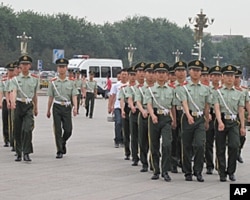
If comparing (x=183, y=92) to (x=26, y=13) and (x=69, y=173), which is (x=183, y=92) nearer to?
(x=69, y=173)

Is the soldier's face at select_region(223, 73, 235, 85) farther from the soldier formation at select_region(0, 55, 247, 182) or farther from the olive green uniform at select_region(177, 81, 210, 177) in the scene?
the olive green uniform at select_region(177, 81, 210, 177)

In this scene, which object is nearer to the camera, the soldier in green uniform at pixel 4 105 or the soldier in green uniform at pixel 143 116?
the soldier in green uniform at pixel 143 116

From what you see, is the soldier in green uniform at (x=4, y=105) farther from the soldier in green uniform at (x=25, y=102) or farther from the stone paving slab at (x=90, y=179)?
the soldier in green uniform at (x=25, y=102)

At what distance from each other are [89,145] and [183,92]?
5.54 meters

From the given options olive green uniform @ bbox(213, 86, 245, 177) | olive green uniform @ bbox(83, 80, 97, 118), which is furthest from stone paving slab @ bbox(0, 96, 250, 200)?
olive green uniform @ bbox(83, 80, 97, 118)

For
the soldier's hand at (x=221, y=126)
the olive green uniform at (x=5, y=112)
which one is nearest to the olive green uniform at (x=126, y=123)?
the olive green uniform at (x=5, y=112)

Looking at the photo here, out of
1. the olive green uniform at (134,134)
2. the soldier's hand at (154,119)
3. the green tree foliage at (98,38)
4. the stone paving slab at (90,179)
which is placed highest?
the green tree foliage at (98,38)

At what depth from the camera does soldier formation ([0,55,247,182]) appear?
1065 cm

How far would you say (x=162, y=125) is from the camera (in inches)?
421

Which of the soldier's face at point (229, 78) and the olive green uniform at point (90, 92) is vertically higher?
the soldier's face at point (229, 78)

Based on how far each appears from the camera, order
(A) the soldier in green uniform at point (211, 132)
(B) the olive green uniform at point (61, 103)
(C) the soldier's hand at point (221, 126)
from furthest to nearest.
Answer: (B) the olive green uniform at point (61, 103)
(A) the soldier in green uniform at point (211, 132)
(C) the soldier's hand at point (221, 126)

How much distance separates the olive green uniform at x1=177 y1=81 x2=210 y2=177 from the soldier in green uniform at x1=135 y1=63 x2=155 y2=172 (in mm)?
756

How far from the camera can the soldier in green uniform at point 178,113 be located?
11.0m

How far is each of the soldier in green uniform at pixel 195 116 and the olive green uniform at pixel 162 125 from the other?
0.74 ft
